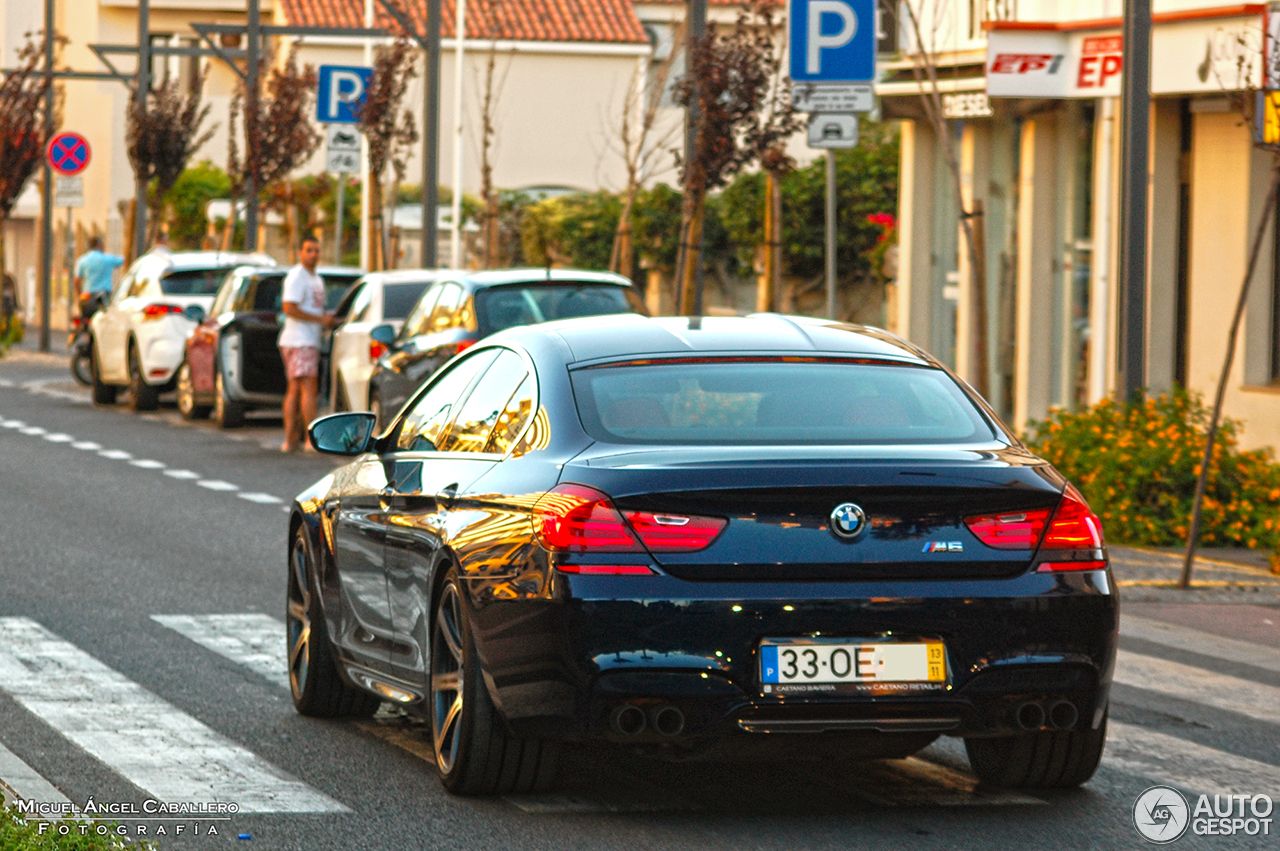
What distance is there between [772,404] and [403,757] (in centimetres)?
178

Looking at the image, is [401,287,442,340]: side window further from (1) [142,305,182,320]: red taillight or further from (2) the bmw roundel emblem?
(2) the bmw roundel emblem

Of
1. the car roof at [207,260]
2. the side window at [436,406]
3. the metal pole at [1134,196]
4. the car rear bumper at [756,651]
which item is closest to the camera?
the car rear bumper at [756,651]

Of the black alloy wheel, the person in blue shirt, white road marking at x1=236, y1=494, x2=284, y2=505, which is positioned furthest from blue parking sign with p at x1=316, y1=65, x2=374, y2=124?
white road marking at x1=236, y1=494, x2=284, y2=505

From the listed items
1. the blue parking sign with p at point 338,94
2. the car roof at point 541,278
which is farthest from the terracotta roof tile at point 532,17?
the car roof at point 541,278

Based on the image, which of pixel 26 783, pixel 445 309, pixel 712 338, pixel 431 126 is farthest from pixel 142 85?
pixel 26 783

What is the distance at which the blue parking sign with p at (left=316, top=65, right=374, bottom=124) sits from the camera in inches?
1296

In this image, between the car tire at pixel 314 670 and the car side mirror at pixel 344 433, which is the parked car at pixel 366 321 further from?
the car side mirror at pixel 344 433

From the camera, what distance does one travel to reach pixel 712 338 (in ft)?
25.0

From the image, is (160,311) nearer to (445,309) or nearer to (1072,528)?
(445,309)

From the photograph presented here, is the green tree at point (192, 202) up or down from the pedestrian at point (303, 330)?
up

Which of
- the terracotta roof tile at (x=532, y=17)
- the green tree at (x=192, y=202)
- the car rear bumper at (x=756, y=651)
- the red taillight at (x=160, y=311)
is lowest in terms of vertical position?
the car rear bumper at (x=756, y=651)

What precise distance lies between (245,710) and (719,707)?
2889mm

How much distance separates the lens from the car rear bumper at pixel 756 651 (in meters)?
6.46

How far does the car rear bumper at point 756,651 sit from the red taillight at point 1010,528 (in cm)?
10
